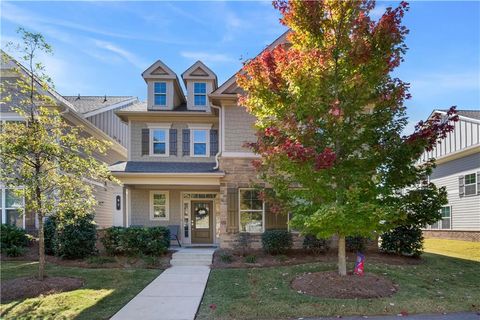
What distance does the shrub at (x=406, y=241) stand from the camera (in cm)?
1220

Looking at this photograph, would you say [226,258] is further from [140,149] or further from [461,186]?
[461,186]

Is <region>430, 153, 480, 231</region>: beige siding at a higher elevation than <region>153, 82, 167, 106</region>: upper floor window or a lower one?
lower

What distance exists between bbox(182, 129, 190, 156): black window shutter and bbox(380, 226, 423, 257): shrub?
8710 millimetres

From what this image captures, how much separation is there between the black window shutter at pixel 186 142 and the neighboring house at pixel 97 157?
10.4ft

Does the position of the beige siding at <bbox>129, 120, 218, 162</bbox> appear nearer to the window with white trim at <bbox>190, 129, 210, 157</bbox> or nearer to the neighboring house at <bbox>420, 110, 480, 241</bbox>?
the window with white trim at <bbox>190, 129, 210, 157</bbox>

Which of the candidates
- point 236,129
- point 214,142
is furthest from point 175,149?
point 236,129

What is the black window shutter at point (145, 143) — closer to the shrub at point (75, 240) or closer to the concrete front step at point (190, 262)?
the shrub at point (75, 240)

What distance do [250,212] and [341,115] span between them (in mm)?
7043

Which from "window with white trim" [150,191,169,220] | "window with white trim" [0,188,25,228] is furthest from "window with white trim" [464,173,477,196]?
"window with white trim" [0,188,25,228]

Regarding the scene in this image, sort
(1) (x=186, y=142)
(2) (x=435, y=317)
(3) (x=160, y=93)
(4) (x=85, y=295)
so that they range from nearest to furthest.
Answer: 1. (2) (x=435, y=317)
2. (4) (x=85, y=295)
3. (1) (x=186, y=142)
4. (3) (x=160, y=93)

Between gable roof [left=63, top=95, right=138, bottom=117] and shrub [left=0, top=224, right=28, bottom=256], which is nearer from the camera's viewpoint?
shrub [left=0, top=224, right=28, bottom=256]

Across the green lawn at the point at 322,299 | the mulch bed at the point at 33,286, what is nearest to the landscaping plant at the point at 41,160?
the mulch bed at the point at 33,286

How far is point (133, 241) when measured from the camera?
40.4 feet

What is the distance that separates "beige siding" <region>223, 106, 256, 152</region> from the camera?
1441 centimetres
